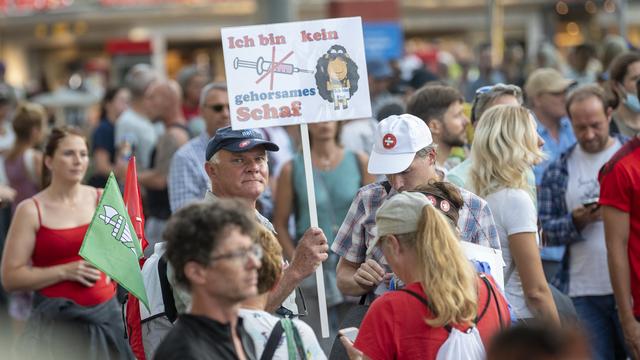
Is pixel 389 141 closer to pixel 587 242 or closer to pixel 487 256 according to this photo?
pixel 487 256

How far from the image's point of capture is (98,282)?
23.1ft

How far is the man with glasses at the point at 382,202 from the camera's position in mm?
5098

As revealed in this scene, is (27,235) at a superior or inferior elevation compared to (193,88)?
inferior

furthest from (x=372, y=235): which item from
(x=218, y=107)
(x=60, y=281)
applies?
(x=218, y=107)

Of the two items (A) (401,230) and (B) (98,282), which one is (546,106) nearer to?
(B) (98,282)

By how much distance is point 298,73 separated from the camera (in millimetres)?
5766

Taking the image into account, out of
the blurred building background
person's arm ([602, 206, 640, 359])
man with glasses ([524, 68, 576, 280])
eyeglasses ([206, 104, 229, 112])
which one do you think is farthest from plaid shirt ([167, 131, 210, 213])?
the blurred building background

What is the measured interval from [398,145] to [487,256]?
82cm

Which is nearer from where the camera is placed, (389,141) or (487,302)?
(487,302)

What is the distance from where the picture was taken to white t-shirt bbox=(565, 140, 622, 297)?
702 centimetres

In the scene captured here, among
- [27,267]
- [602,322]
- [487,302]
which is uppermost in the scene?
[27,267]

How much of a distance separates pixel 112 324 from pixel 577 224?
2.95 meters

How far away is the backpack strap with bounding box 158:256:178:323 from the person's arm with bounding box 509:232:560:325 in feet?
5.71

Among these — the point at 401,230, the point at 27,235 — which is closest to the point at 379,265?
the point at 401,230
